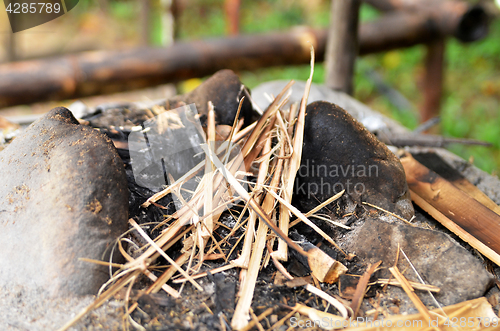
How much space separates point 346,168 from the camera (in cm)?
161

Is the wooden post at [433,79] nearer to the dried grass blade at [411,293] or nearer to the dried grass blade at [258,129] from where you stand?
the dried grass blade at [258,129]

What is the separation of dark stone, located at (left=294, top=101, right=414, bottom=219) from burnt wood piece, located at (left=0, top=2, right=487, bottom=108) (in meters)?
2.57

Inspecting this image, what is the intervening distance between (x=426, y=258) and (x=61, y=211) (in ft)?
4.69

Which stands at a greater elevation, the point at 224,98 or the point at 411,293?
the point at 224,98

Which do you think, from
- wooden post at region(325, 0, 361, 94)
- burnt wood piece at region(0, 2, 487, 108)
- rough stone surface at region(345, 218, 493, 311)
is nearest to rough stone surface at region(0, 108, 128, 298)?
rough stone surface at region(345, 218, 493, 311)

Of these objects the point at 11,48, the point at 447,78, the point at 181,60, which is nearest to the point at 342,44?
the point at 181,60

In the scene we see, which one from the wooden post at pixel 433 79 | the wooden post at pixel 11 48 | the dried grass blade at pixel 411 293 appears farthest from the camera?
the wooden post at pixel 11 48

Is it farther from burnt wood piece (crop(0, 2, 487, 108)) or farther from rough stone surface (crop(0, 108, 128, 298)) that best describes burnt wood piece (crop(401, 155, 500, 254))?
burnt wood piece (crop(0, 2, 487, 108))

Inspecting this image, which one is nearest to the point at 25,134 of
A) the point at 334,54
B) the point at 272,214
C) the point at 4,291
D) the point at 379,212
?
the point at 4,291

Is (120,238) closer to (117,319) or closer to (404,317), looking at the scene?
(117,319)

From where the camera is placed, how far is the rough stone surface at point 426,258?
Result: 133cm

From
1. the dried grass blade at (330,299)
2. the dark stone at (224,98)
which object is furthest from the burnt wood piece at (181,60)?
the dried grass blade at (330,299)

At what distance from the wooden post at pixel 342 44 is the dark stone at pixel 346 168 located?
1.91 meters

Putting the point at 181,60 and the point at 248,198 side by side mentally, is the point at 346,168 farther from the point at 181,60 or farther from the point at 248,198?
the point at 181,60
